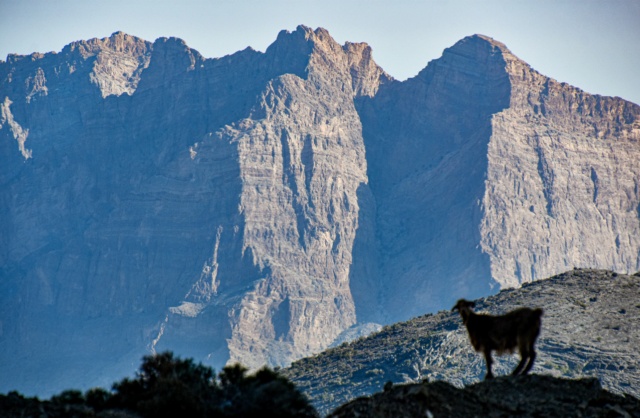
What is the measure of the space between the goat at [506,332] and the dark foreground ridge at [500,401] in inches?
36.9

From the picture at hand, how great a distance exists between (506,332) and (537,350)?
62.7 meters

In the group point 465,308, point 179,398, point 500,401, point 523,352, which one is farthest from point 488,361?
point 179,398

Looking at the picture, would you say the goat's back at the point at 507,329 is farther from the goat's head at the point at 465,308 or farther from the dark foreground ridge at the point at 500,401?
the dark foreground ridge at the point at 500,401

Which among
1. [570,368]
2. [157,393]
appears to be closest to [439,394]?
[157,393]

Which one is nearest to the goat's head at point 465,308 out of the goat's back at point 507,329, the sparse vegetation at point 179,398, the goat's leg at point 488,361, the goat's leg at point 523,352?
the goat's back at point 507,329

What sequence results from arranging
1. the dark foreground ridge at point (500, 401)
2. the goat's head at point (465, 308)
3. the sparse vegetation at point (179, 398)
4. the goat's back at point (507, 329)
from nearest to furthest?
Answer: the dark foreground ridge at point (500, 401)
the sparse vegetation at point (179, 398)
the goat's back at point (507, 329)
the goat's head at point (465, 308)

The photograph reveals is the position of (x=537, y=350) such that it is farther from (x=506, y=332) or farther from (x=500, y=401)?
(x=500, y=401)

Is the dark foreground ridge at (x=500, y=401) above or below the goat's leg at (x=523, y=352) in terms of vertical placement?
below

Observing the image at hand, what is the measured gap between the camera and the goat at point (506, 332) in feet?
132

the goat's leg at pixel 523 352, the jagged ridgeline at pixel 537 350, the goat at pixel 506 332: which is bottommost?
the goat's leg at pixel 523 352

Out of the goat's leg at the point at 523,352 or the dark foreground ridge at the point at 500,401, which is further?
the goat's leg at the point at 523,352

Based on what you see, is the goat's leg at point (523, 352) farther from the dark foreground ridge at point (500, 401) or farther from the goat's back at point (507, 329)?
the dark foreground ridge at point (500, 401)

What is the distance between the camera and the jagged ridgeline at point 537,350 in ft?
318

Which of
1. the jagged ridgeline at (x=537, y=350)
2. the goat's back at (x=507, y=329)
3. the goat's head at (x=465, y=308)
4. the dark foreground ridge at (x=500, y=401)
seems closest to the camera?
the dark foreground ridge at (x=500, y=401)
